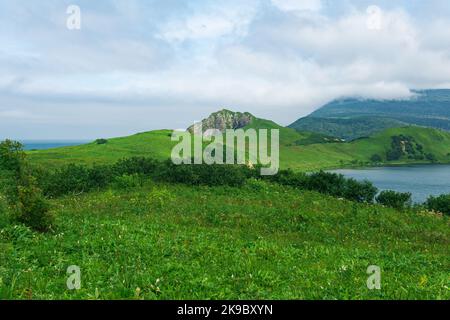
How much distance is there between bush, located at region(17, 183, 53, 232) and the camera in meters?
18.7

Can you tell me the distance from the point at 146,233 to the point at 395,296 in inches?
473

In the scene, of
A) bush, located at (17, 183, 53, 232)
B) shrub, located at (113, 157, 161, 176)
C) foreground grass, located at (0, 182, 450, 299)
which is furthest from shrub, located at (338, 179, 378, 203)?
bush, located at (17, 183, 53, 232)

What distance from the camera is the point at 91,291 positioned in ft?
34.3

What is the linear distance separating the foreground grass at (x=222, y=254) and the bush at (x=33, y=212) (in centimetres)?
76

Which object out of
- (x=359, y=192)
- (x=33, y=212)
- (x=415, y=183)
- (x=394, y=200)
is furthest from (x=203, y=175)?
(x=415, y=183)

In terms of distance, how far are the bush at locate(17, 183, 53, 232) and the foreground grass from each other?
759mm

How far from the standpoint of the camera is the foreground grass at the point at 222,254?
11.1 m

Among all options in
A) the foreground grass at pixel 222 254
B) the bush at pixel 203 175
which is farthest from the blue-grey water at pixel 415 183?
the foreground grass at pixel 222 254

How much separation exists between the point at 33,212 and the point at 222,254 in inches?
375

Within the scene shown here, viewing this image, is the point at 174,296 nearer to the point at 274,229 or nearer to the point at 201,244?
the point at 201,244

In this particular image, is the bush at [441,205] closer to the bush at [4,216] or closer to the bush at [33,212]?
the bush at [33,212]

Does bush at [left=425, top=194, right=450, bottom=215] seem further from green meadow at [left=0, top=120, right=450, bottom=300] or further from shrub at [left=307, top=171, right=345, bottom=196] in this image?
green meadow at [left=0, top=120, right=450, bottom=300]

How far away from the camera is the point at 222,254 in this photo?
15.9 meters
